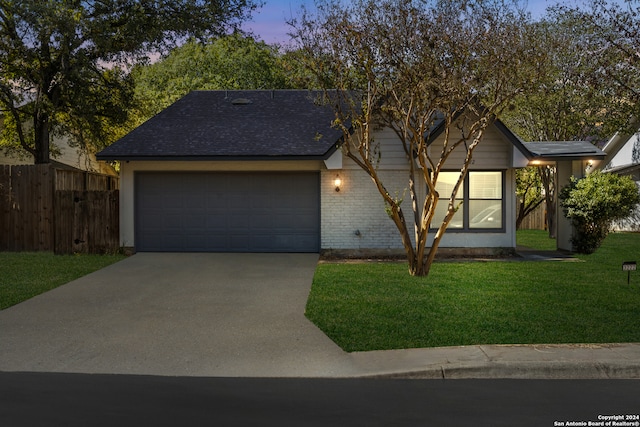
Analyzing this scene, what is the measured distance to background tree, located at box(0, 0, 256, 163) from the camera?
2092 cm

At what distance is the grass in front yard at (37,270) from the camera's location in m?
12.8

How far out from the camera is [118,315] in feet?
35.1

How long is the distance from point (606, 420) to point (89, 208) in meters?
16.1

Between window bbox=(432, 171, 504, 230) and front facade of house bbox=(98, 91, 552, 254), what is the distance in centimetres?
3

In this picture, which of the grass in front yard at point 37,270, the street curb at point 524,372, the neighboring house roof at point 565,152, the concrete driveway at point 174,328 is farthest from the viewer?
the neighboring house roof at point 565,152

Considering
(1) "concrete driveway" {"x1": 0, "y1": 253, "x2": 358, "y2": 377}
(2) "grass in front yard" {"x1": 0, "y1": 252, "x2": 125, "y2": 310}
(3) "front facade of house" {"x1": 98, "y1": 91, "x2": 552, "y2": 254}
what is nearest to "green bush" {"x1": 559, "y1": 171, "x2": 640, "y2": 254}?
(3) "front facade of house" {"x1": 98, "y1": 91, "x2": 552, "y2": 254}

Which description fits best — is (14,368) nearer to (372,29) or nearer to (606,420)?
(606,420)

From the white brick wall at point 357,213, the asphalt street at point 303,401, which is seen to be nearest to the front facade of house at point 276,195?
the white brick wall at point 357,213

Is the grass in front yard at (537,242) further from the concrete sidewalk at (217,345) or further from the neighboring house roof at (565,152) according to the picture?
the concrete sidewalk at (217,345)

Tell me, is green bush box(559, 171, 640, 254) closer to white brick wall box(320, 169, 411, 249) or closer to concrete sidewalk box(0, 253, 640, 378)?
white brick wall box(320, 169, 411, 249)

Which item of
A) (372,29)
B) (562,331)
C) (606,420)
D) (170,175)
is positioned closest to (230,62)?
(170,175)

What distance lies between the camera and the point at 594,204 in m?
19.0

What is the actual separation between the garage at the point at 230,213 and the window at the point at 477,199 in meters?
3.44

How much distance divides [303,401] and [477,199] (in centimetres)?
1379
